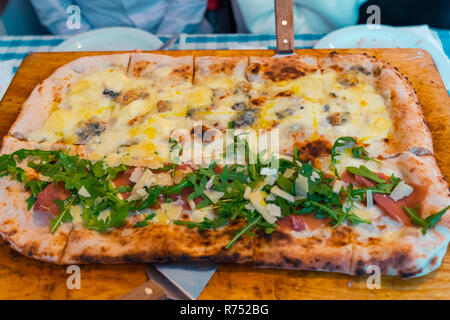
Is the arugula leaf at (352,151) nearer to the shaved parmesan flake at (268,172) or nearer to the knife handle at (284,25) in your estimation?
the shaved parmesan flake at (268,172)

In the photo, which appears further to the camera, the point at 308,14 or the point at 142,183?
the point at 308,14

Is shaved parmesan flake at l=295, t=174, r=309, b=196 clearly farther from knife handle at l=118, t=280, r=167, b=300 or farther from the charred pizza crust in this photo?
knife handle at l=118, t=280, r=167, b=300

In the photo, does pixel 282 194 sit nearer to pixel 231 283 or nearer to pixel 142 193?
pixel 231 283

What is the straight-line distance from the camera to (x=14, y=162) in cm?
318

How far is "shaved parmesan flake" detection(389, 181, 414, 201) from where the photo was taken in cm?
286

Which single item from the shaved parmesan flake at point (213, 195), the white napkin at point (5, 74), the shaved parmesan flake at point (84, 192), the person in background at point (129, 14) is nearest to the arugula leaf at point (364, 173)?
the shaved parmesan flake at point (213, 195)

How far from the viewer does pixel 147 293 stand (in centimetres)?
265

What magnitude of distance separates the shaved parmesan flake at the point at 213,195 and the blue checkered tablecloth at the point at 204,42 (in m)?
2.57

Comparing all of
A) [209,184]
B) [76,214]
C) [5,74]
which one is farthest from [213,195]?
[5,74]

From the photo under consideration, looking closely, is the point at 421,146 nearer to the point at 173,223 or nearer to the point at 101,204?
the point at 173,223

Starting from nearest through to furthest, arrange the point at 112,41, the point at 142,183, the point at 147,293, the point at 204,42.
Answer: the point at 147,293 → the point at 142,183 → the point at 112,41 → the point at 204,42

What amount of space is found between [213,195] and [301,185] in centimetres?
61

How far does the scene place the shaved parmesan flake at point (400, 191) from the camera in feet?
9.39

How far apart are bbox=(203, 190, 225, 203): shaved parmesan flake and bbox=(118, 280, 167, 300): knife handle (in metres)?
0.68
